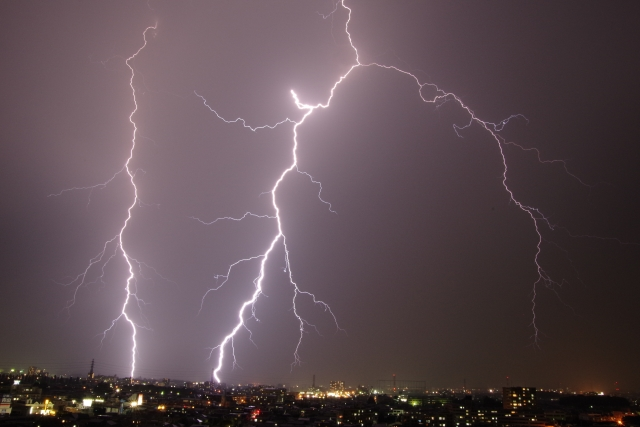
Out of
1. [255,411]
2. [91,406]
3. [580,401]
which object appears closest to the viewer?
[91,406]

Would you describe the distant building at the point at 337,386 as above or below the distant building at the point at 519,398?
below

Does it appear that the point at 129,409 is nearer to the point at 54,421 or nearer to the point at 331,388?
the point at 54,421

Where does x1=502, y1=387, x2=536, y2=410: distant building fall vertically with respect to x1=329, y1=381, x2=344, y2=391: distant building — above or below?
above

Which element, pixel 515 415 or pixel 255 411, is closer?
pixel 255 411

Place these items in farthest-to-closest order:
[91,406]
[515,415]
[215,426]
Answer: [515,415]
[91,406]
[215,426]

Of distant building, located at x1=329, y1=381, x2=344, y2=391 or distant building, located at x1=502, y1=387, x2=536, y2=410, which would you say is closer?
distant building, located at x1=502, y1=387, x2=536, y2=410

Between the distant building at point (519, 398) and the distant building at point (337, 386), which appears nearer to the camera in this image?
the distant building at point (519, 398)

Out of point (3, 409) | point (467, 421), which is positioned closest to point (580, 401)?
point (467, 421)

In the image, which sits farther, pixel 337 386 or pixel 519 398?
pixel 337 386
